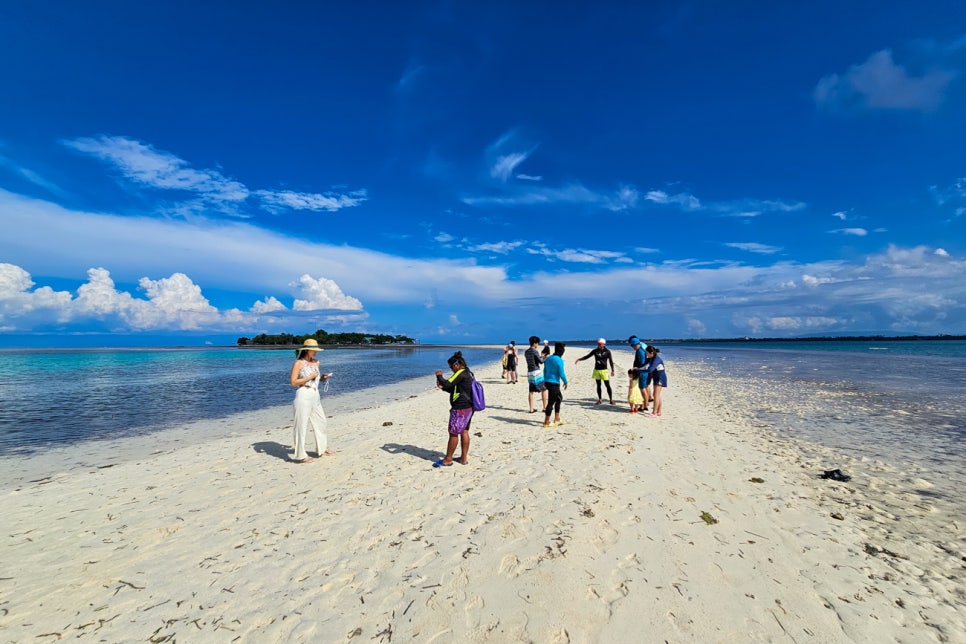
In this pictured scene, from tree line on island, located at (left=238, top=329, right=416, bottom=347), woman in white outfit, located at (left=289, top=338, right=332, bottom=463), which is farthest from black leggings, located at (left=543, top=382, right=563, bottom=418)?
tree line on island, located at (left=238, top=329, right=416, bottom=347)

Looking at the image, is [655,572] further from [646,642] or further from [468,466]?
[468,466]

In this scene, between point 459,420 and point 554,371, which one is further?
point 554,371

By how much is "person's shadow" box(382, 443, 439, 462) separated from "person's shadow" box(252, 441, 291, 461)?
2297 millimetres

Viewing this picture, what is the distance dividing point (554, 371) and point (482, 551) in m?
→ 6.56

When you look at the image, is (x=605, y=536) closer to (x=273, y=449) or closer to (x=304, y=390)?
(x=304, y=390)

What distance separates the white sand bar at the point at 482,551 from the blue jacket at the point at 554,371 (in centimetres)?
233

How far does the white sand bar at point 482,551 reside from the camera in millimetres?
3771

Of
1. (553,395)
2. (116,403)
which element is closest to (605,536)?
(553,395)

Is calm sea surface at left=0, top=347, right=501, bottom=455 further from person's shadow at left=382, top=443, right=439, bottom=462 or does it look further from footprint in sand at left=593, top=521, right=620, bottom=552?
footprint in sand at left=593, top=521, right=620, bottom=552

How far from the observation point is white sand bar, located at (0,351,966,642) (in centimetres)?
377

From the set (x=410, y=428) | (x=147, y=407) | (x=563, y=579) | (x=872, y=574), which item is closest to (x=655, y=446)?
(x=872, y=574)

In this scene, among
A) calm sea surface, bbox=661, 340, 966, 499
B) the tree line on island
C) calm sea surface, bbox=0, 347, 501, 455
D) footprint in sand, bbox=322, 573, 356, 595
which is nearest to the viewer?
footprint in sand, bbox=322, 573, 356, 595

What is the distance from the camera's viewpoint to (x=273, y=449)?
996 centimetres

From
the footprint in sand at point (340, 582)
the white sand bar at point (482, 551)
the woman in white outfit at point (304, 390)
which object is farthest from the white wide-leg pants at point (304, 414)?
the footprint in sand at point (340, 582)
